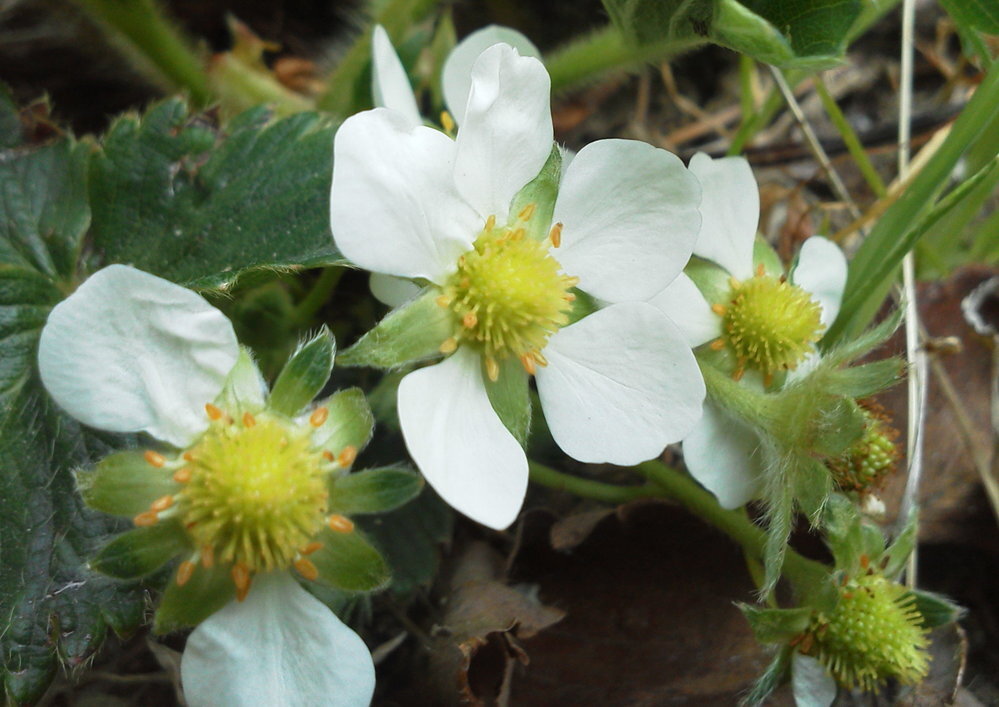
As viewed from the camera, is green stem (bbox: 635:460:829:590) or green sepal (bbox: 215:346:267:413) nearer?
green sepal (bbox: 215:346:267:413)

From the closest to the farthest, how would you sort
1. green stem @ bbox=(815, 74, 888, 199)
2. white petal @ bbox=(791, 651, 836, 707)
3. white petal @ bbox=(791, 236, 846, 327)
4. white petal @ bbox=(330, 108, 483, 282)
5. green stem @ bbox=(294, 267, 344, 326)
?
white petal @ bbox=(330, 108, 483, 282) < white petal @ bbox=(791, 651, 836, 707) < white petal @ bbox=(791, 236, 846, 327) < green stem @ bbox=(294, 267, 344, 326) < green stem @ bbox=(815, 74, 888, 199)

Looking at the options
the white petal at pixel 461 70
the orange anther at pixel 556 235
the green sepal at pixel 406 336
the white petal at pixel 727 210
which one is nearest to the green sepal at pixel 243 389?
the green sepal at pixel 406 336

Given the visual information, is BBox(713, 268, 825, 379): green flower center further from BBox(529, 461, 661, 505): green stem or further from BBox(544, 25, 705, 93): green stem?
BBox(544, 25, 705, 93): green stem

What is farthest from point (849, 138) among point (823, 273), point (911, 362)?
point (911, 362)

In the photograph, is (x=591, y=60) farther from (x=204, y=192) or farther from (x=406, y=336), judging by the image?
(x=406, y=336)

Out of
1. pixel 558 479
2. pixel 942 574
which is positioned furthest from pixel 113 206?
pixel 942 574

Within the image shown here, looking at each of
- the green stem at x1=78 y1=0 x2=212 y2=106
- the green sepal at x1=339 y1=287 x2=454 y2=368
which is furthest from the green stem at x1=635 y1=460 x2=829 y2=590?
the green stem at x1=78 y1=0 x2=212 y2=106
